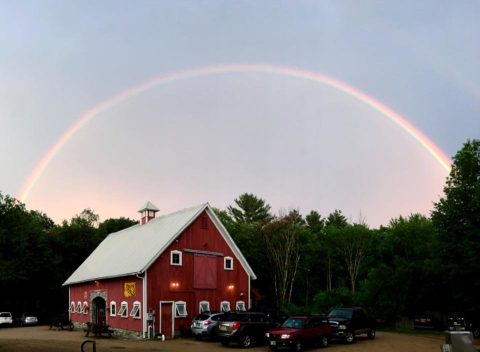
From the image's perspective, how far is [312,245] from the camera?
228 feet

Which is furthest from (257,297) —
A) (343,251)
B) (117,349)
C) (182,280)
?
(343,251)

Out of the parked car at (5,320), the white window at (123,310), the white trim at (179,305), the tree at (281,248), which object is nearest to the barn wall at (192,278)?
the white trim at (179,305)

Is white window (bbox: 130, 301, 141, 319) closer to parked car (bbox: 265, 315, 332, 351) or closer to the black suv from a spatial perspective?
the black suv

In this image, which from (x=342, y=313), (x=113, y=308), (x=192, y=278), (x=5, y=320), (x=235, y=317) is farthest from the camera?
(x=5, y=320)

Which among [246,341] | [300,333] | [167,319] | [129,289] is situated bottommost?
[246,341]

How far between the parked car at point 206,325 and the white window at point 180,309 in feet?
10.6

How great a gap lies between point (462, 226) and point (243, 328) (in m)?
18.5

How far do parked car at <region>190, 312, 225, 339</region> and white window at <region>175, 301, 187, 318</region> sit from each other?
3.24 m

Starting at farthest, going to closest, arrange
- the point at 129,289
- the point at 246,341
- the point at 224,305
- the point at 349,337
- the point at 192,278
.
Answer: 1. the point at 224,305
2. the point at 192,278
3. the point at 129,289
4. the point at 349,337
5. the point at 246,341

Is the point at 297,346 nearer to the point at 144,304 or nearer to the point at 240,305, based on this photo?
the point at 144,304

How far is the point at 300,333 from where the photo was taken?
90.1 feet

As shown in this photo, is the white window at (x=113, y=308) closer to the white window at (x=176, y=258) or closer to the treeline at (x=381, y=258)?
the white window at (x=176, y=258)

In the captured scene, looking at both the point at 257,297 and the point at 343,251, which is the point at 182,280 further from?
the point at 343,251

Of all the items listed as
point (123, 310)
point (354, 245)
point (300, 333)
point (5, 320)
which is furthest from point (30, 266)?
point (300, 333)
